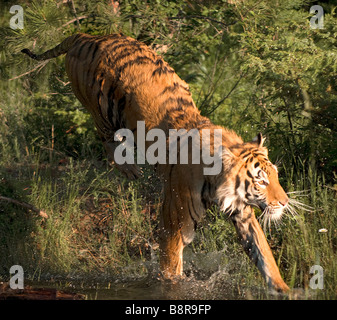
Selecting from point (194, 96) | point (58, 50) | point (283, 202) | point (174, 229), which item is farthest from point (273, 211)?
point (58, 50)

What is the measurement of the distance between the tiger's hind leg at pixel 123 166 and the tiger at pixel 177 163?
26 centimetres

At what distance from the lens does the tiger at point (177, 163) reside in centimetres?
436

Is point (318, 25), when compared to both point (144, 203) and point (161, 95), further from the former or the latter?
point (144, 203)

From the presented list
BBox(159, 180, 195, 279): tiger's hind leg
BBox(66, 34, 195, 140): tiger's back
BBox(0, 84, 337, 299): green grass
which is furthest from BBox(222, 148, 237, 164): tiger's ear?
BBox(66, 34, 195, 140): tiger's back

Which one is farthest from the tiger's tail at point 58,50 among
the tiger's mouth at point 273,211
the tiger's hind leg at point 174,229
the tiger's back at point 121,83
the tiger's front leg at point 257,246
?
the tiger's mouth at point 273,211

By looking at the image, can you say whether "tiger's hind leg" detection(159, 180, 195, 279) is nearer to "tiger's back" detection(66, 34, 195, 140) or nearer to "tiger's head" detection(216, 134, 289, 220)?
"tiger's head" detection(216, 134, 289, 220)

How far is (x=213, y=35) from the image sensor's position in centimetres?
664

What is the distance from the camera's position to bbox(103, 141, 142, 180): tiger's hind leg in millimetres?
5832

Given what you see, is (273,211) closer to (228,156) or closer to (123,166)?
(228,156)

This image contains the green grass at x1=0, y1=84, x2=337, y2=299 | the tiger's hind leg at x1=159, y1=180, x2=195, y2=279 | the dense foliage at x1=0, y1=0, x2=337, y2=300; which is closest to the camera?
the tiger's hind leg at x1=159, y1=180, x2=195, y2=279

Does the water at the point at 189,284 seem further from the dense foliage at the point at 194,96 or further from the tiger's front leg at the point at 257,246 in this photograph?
the dense foliage at the point at 194,96

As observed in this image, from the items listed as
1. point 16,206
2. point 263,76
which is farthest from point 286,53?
point 16,206

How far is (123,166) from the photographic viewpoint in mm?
5859

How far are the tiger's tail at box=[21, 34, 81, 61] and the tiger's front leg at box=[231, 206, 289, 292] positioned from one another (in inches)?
94.1
